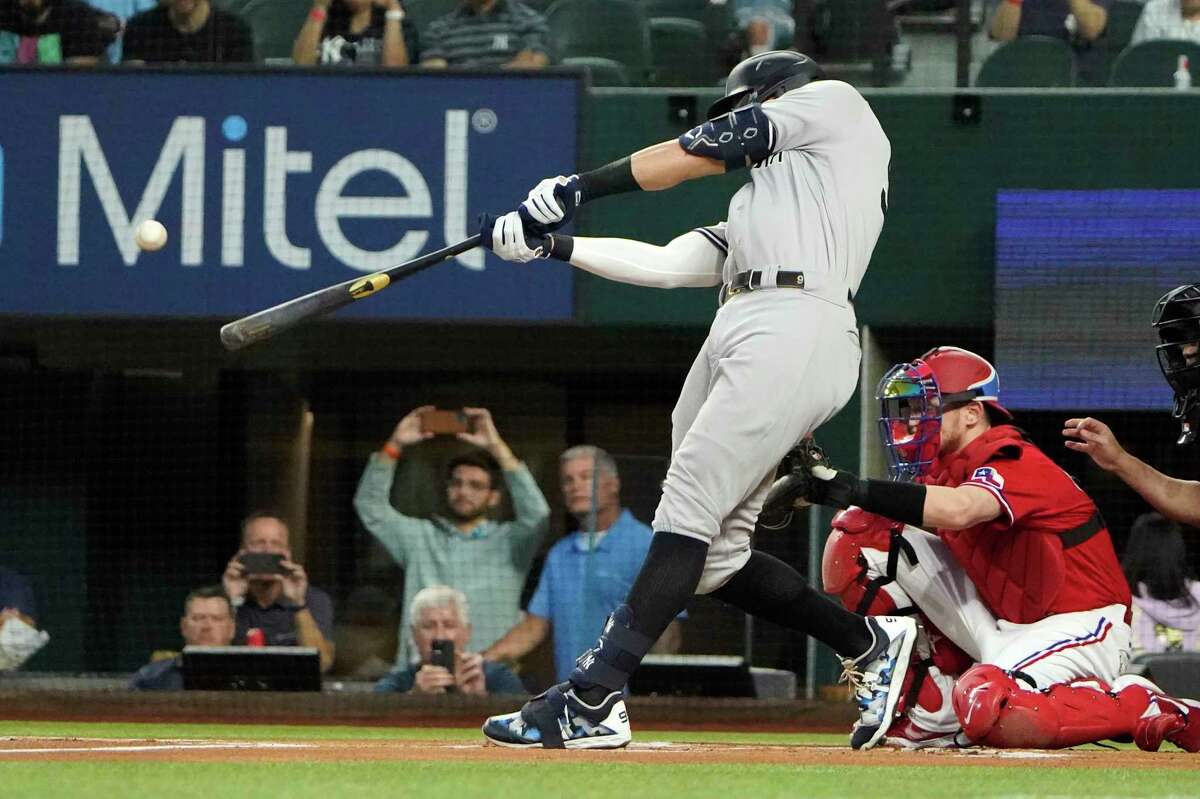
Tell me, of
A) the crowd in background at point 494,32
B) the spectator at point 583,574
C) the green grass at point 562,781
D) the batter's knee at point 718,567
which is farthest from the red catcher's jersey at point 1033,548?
the crowd in background at point 494,32

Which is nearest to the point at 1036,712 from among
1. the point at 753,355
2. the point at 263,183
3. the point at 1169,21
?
the point at 753,355

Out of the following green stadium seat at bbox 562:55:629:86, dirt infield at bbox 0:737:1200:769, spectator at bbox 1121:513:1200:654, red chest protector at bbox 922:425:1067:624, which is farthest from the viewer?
green stadium seat at bbox 562:55:629:86

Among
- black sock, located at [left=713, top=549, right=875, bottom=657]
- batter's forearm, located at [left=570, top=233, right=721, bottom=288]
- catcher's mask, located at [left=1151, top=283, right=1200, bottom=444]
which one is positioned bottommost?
black sock, located at [left=713, top=549, right=875, bottom=657]

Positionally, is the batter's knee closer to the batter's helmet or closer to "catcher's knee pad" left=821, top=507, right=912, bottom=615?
"catcher's knee pad" left=821, top=507, right=912, bottom=615

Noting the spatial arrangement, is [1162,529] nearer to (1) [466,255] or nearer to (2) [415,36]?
(1) [466,255]

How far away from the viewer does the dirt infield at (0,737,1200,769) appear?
3910mm

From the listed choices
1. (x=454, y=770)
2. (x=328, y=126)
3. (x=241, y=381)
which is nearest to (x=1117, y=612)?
(x=454, y=770)

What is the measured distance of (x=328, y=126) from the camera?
311 inches

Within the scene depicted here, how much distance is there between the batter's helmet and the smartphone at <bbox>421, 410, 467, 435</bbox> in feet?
13.1

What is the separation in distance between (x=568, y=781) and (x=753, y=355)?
46.8 inches

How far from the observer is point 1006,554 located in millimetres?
4719

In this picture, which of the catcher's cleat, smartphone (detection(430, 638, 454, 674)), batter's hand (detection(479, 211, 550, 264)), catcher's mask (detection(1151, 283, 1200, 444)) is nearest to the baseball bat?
batter's hand (detection(479, 211, 550, 264))

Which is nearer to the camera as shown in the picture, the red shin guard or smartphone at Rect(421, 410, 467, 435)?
the red shin guard

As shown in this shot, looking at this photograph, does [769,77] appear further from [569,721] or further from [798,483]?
[569,721]
